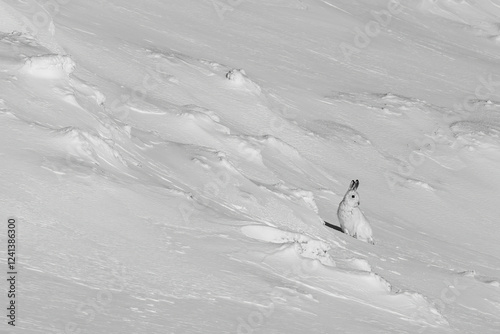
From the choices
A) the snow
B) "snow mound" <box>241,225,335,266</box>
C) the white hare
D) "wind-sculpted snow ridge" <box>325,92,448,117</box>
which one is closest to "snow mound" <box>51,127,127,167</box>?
the snow

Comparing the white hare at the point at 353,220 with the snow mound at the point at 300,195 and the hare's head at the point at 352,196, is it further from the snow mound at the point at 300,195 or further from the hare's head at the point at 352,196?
the snow mound at the point at 300,195

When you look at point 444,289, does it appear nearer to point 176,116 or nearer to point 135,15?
point 176,116

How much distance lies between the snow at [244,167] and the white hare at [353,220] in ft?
0.67

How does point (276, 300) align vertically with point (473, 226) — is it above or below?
below

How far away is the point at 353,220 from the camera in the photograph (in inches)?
413

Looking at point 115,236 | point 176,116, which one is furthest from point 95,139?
point 176,116

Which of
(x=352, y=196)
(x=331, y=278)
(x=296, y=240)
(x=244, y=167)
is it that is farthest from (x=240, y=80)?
(x=331, y=278)

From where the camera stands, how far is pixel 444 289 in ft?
31.7

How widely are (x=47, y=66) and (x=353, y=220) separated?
3313 mm

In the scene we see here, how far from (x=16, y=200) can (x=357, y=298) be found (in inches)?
101

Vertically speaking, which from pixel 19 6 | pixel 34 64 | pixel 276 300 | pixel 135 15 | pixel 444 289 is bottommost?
pixel 276 300

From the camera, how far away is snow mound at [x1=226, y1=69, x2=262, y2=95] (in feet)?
47.2

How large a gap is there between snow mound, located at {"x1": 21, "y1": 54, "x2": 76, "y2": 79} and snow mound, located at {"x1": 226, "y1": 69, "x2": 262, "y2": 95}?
16.1 ft

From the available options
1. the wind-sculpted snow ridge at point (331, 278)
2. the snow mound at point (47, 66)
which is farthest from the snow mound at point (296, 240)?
the snow mound at point (47, 66)
